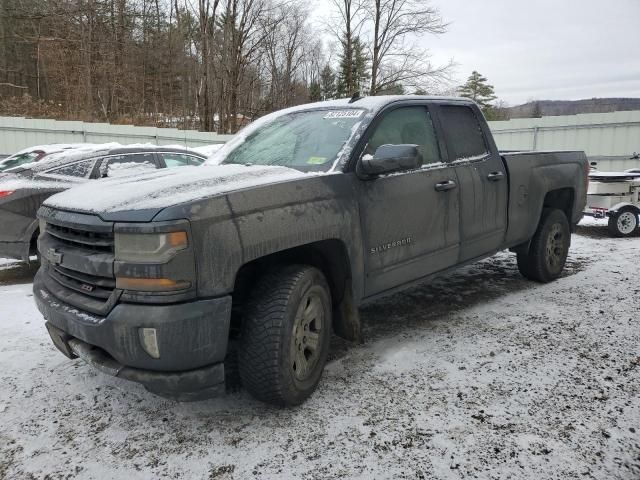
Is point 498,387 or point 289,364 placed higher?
point 289,364

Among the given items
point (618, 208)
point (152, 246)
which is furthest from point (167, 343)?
point (618, 208)

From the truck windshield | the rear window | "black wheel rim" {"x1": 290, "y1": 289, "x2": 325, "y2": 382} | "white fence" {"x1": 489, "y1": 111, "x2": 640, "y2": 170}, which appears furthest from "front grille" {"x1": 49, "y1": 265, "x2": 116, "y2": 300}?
"white fence" {"x1": 489, "y1": 111, "x2": 640, "y2": 170}

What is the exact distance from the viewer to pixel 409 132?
3783mm

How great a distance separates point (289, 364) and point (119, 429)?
103 centimetres

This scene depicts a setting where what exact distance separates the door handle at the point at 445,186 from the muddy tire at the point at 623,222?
5932 mm

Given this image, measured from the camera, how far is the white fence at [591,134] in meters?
13.6

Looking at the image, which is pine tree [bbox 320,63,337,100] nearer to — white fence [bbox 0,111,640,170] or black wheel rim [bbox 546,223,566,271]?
white fence [bbox 0,111,640,170]

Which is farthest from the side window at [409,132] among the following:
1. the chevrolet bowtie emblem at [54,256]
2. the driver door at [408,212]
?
the chevrolet bowtie emblem at [54,256]

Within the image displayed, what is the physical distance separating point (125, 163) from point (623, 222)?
833 cm

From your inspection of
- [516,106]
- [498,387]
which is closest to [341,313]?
[498,387]

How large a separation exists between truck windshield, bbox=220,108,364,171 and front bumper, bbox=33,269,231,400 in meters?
1.30

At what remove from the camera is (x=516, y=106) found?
72875 mm

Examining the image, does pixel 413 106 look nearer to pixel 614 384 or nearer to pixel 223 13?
pixel 614 384

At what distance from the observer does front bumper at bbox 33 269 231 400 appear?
2.22 m
